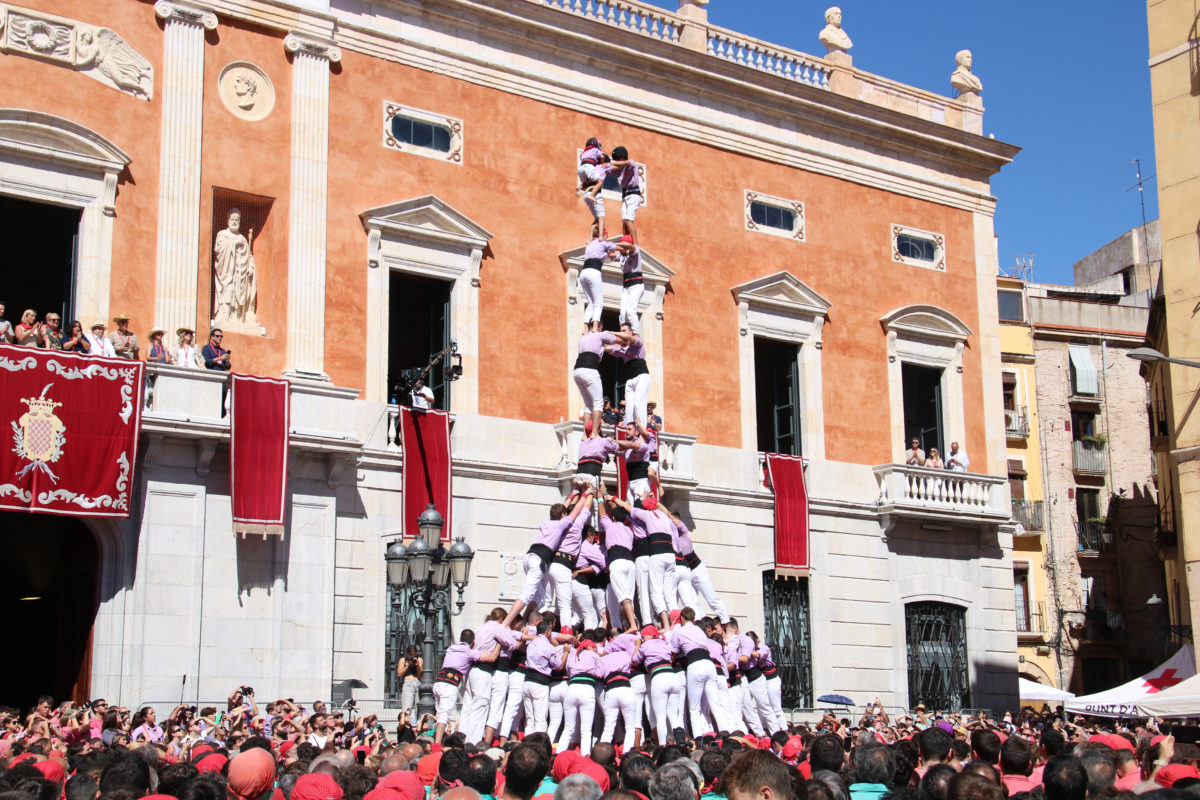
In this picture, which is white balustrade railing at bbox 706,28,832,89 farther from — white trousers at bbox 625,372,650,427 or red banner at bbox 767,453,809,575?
white trousers at bbox 625,372,650,427

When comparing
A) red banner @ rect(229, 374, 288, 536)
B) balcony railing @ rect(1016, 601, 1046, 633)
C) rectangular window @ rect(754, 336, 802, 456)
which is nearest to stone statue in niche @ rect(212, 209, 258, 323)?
red banner @ rect(229, 374, 288, 536)

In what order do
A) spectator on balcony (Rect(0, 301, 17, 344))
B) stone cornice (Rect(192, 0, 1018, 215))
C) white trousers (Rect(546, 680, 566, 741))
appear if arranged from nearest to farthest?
white trousers (Rect(546, 680, 566, 741)), spectator on balcony (Rect(0, 301, 17, 344)), stone cornice (Rect(192, 0, 1018, 215))

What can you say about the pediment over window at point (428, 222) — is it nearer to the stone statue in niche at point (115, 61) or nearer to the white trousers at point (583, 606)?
the stone statue in niche at point (115, 61)

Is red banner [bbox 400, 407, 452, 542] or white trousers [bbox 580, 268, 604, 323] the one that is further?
red banner [bbox 400, 407, 452, 542]

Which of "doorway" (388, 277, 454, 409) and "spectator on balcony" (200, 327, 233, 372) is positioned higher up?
"doorway" (388, 277, 454, 409)

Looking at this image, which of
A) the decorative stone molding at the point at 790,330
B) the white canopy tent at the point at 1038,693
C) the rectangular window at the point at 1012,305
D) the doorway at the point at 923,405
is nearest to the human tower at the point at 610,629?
the decorative stone molding at the point at 790,330

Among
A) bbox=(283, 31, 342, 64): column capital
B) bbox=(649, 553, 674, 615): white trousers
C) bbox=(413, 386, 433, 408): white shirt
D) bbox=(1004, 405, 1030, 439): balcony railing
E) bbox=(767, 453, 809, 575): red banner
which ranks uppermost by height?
bbox=(283, 31, 342, 64): column capital

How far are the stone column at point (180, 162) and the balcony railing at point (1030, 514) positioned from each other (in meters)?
28.6

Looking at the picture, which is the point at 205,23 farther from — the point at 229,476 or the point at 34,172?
the point at 229,476

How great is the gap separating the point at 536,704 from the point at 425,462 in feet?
29.4

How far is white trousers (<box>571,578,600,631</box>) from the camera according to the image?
693 inches

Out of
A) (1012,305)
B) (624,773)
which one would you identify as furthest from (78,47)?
(1012,305)

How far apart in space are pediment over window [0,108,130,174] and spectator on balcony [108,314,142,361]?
2.61 m

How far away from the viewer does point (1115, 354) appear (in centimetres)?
4803
